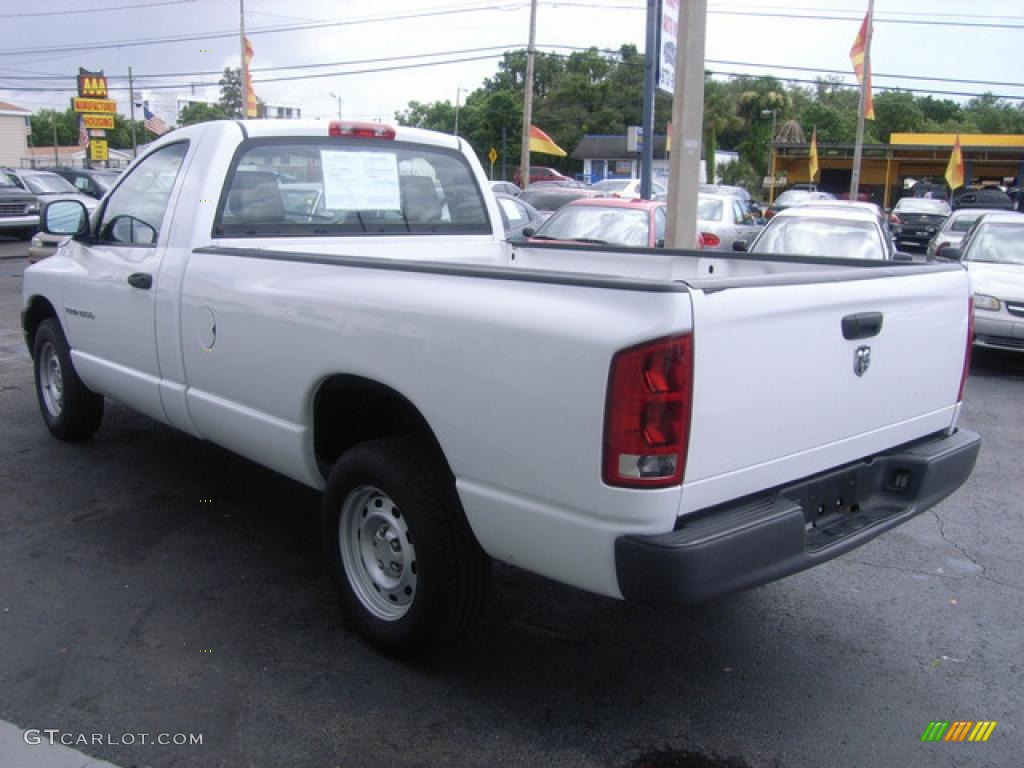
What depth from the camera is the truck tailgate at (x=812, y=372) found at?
265 centimetres

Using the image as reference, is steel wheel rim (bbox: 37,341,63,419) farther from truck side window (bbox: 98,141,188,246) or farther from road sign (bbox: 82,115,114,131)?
road sign (bbox: 82,115,114,131)

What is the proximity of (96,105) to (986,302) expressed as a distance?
43859 millimetres

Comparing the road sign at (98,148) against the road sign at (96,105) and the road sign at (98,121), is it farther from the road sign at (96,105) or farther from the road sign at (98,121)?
the road sign at (96,105)

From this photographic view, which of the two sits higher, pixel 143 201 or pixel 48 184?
pixel 48 184

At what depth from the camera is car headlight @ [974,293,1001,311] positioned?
947cm

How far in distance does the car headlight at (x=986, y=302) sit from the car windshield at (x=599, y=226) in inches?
150

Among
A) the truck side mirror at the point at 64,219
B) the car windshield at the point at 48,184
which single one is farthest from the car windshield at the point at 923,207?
the truck side mirror at the point at 64,219

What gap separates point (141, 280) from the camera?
4602mm

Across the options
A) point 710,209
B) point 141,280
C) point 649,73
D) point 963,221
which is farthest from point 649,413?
point 963,221

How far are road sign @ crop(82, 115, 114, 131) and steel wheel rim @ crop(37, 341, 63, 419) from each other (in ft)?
139

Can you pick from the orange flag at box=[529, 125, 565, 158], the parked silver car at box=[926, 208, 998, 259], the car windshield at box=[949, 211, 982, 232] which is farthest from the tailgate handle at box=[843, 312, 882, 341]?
the orange flag at box=[529, 125, 565, 158]

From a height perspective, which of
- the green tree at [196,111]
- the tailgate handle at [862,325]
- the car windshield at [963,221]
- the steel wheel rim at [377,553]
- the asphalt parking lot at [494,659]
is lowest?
the asphalt parking lot at [494,659]

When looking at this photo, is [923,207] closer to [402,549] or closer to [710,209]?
[710,209]

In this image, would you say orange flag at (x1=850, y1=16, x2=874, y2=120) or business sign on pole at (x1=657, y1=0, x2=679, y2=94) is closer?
business sign on pole at (x1=657, y1=0, x2=679, y2=94)
